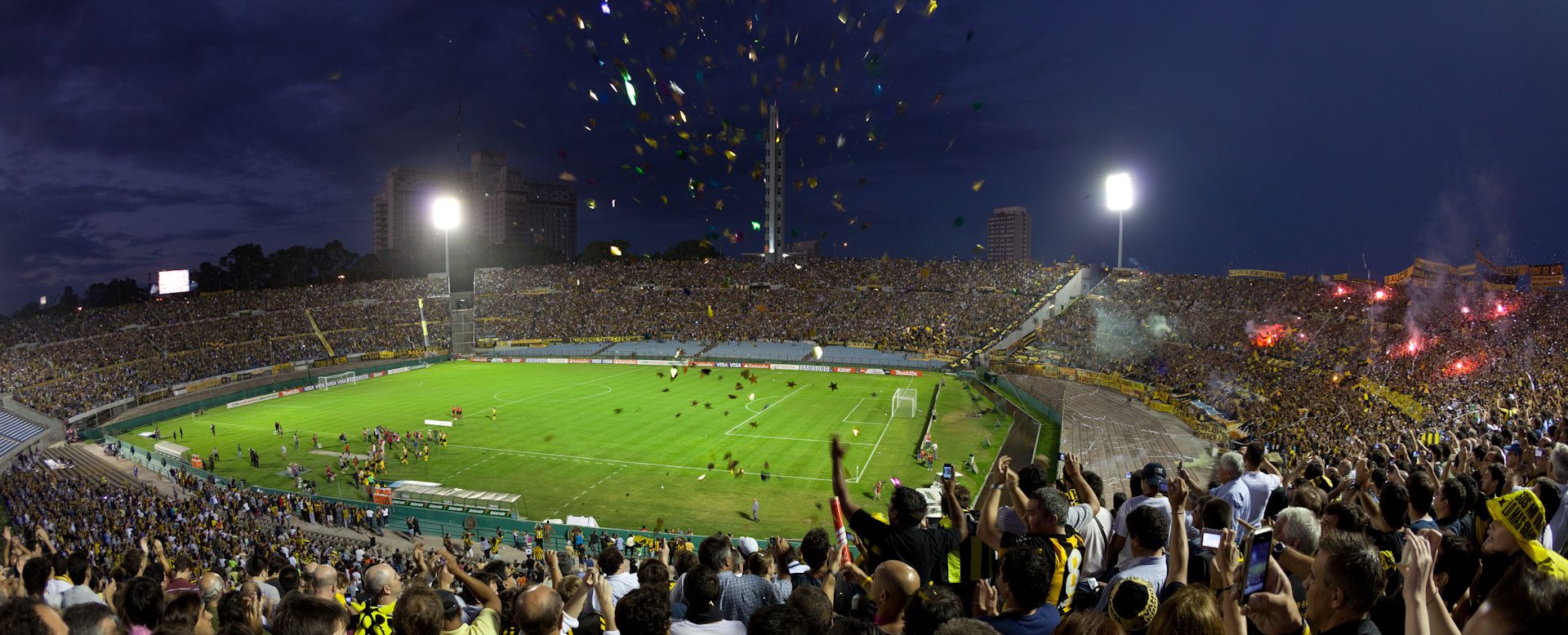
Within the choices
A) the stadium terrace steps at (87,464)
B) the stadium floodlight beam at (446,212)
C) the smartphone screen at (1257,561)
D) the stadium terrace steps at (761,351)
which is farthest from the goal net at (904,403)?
the stadium floodlight beam at (446,212)

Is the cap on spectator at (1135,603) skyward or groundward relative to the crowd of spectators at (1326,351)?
skyward

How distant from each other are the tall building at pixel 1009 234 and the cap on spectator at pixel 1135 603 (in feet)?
504

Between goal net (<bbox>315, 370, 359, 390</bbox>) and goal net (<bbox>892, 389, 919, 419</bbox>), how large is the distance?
42.3 metres

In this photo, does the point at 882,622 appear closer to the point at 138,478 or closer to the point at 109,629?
the point at 109,629

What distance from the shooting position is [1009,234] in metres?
170

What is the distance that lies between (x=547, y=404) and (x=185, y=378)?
31.4m

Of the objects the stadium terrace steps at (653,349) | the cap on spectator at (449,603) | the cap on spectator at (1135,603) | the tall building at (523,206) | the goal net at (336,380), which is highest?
the tall building at (523,206)

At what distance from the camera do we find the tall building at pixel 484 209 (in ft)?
461

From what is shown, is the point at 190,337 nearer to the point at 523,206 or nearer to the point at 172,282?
the point at 172,282

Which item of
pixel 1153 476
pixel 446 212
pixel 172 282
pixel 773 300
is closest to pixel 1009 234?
pixel 773 300

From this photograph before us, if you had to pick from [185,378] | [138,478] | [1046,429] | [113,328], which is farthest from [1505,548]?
[113,328]

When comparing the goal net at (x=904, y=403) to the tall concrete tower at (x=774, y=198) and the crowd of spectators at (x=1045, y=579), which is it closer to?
the crowd of spectators at (x=1045, y=579)

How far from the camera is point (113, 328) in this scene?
65.3 meters

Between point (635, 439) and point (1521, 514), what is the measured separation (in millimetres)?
35031
